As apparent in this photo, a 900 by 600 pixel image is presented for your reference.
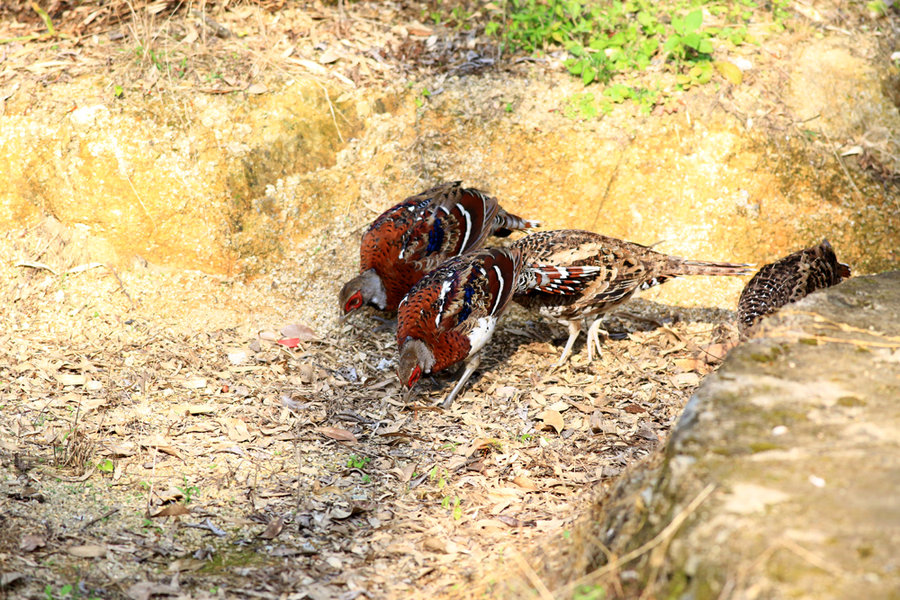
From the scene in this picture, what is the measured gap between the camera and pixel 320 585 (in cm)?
343

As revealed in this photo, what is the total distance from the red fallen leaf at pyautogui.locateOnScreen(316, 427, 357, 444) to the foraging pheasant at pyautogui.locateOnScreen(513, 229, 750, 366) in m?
1.67

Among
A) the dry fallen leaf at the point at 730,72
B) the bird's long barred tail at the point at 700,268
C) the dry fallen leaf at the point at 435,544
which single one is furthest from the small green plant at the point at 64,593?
the dry fallen leaf at the point at 730,72

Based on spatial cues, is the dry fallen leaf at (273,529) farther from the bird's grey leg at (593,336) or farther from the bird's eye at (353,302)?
the bird's grey leg at (593,336)

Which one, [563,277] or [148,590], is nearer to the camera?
[148,590]

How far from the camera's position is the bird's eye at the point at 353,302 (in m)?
5.86

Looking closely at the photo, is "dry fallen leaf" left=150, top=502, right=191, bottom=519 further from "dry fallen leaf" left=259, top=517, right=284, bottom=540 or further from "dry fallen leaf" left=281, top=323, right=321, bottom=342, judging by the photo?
"dry fallen leaf" left=281, top=323, right=321, bottom=342

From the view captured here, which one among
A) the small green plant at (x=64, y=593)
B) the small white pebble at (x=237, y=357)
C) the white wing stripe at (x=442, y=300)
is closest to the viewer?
the small green plant at (x=64, y=593)

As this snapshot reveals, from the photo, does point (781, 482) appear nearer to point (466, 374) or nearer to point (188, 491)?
point (188, 491)

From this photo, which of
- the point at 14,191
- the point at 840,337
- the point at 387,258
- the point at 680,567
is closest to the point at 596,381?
the point at 387,258

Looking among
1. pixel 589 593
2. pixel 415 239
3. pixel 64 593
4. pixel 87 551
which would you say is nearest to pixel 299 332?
pixel 415 239

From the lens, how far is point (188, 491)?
402cm

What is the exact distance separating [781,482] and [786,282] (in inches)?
121

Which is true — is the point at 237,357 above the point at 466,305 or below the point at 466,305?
below

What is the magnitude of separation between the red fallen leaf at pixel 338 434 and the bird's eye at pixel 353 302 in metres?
1.27
